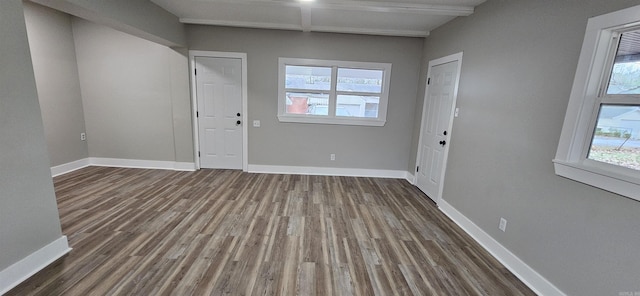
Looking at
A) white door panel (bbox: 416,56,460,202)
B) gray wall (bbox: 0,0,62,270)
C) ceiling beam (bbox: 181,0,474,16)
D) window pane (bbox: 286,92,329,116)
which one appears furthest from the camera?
window pane (bbox: 286,92,329,116)

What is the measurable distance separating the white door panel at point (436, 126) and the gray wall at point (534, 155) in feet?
0.87

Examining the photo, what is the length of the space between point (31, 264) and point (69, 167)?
3.26 metres

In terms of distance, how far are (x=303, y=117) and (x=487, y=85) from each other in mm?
2782

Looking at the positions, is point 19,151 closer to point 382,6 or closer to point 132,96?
point 132,96

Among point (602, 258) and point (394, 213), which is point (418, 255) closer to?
point (394, 213)

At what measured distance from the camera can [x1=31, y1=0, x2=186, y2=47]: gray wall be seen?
7.50 ft

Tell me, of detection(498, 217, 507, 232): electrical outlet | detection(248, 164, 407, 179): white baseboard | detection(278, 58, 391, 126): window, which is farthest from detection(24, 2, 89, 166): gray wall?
detection(498, 217, 507, 232): electrical outlet

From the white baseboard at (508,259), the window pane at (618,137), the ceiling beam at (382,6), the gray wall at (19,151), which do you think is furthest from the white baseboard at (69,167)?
the window pane at (618,137)

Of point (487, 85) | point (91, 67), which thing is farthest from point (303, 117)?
point (91, 67)

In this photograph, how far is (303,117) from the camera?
4.49m

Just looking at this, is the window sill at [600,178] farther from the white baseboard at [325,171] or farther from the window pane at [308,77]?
the window pane at [308,77]

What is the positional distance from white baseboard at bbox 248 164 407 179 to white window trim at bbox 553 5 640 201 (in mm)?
2948

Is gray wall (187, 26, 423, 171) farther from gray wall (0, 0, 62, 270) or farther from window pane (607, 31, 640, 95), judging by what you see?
window pane (607, 31, 640, 95)

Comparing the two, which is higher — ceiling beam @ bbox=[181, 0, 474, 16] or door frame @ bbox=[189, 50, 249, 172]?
ceiling beam @ bbox=[181, 0, 474, 16]
